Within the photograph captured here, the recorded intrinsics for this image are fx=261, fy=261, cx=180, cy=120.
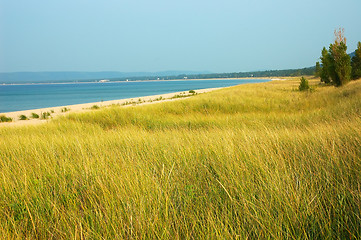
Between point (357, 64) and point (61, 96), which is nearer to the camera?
point (357, 64)

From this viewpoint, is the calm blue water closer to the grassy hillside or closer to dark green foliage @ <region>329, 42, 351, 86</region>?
dark green foliage @ <region>329, 42, 351, 86</region>

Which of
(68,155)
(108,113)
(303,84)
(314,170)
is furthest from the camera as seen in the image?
(303,84)

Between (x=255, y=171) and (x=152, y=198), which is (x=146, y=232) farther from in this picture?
(x=255, y=171)

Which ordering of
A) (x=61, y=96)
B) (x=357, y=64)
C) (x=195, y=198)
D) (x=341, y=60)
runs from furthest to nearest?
(x=61, y=96)
(x=357, y=64)
(x=341, y=60)
(x=195, y=198)

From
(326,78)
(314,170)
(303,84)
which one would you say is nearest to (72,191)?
(314,170)

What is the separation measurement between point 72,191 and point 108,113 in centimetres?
816

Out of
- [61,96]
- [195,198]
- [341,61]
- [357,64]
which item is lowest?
[61,96]

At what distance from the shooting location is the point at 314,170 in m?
2.69

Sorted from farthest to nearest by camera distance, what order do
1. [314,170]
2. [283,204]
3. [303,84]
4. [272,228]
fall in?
[303,84] → [314,170] → [283,204] → [272,228]

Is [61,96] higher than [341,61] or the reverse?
the reverse

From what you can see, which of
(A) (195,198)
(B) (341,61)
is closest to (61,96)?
(B) (341,61)

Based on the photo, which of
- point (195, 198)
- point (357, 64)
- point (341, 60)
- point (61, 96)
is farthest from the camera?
point (61, 96)

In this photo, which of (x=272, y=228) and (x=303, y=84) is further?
(x=303, y=84)

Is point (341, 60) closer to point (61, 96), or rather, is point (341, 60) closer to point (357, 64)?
point (357, 64)
